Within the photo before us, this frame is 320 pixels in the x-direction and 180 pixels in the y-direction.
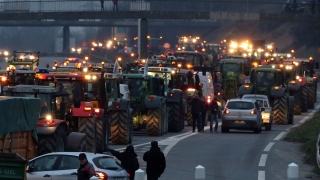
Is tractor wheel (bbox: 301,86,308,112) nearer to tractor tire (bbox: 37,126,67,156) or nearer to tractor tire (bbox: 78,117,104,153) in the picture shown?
tractor tire (bbox: 78,117,104,153)

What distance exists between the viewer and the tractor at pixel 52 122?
21422mm

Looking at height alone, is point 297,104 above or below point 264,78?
below

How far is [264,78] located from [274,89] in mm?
1096

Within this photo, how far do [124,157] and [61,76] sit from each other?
Result: 6310mm

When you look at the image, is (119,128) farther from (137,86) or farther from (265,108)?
(265,108)

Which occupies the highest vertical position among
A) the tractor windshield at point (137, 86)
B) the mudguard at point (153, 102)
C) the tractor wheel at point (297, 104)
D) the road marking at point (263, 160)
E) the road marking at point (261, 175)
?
the tractor windshield at point (137, 86)

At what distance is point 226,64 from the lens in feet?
172

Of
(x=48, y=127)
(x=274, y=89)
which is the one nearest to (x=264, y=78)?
(x=274, y=89)

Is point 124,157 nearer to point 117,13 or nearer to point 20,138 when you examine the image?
point 20,138

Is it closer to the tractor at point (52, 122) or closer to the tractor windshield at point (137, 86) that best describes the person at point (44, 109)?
the tractor at point (52, 122)

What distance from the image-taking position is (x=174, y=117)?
3716 cm

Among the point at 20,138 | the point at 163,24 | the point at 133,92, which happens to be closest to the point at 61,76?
the point at 20,138

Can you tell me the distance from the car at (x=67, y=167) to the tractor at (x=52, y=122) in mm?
3595

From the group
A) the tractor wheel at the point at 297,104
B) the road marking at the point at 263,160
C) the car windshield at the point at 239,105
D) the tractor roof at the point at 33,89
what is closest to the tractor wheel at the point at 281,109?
the car windshield at the point at 239,105
